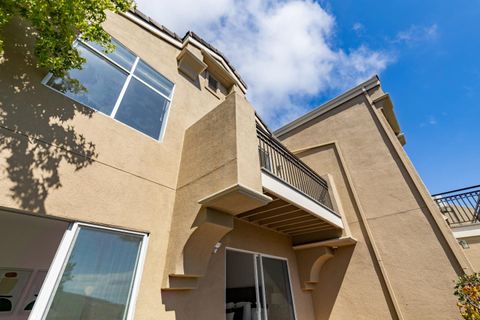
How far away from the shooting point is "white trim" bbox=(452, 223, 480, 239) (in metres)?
6.56

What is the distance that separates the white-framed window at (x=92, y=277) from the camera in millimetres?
2189

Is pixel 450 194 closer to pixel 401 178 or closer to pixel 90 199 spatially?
pixel 401 178

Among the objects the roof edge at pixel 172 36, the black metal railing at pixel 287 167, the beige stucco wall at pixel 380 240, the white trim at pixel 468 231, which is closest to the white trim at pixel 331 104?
the beige stucco wall at pixel 380 240

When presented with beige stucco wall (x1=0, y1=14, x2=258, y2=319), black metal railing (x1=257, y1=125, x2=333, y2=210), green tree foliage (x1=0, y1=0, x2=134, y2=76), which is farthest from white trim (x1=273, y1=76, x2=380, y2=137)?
green tree foliage (x1=0, y1=0, x2=134, y2=76)

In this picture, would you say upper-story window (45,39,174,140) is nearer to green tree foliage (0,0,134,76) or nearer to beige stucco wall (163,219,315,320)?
green tree foliage (0,0,134,76)

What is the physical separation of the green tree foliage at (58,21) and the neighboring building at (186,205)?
Answer: 559 mm

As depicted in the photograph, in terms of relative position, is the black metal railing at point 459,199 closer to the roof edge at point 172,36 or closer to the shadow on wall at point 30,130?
the roof edge at point 172,36

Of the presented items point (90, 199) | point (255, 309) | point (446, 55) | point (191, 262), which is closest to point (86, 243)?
point (90, 199)

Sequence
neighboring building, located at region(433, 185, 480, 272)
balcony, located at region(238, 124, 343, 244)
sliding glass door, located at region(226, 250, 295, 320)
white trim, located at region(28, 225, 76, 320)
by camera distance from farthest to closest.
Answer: neighboring building, located at region(433, 185, 480, 272)
sliding glass door, located at region(226, 250, 295, 320)
balcony, located at region(238, 124, 343, 244)
white trim, located at region(28, 225, 76, 320)

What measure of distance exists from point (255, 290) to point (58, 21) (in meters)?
5.87

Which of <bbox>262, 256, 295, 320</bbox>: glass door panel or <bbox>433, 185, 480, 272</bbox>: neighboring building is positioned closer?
<bbox>262, 256, 295, 320</bbox>: glass door panel

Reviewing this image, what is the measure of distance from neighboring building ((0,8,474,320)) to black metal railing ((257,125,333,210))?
5 centimetres

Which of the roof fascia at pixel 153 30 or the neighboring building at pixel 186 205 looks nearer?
the neighboring building at pixel 186 205

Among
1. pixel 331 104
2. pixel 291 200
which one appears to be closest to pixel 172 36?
pixel 291 200
